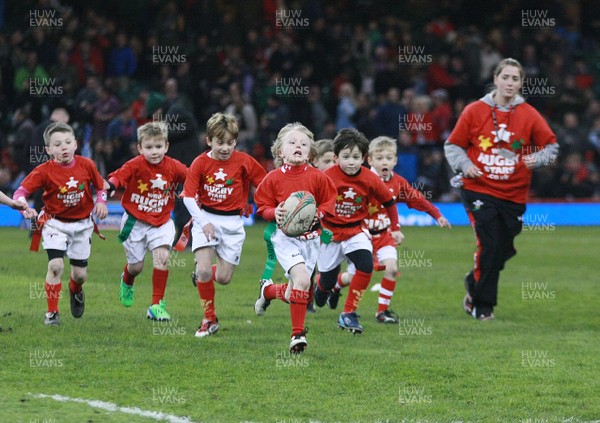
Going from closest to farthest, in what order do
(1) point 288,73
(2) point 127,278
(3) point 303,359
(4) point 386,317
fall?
1. (3) point 303,359
2. (2) point 127,278
3. (4) point 386,317
4. (1) point 288,73

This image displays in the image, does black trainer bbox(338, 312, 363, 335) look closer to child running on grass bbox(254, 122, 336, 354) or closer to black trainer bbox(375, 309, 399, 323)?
black trainer bbox(375, 309, 399, 323)

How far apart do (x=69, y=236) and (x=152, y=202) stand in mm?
894

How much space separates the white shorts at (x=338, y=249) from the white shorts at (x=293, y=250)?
1.29 m

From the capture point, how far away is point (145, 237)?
11.9 m

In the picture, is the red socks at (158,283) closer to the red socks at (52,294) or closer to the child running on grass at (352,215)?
the red socks at (52,294)

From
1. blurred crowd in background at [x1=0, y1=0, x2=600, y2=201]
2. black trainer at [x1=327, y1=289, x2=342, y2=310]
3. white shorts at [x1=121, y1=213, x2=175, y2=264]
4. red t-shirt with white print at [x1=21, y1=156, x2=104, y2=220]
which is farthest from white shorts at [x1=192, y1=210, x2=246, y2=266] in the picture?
blurred crowd in background at [x1=0, y1=0, x2=600, y2=201]

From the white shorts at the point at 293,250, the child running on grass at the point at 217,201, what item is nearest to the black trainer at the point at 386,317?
the child running on grass at the point at 217,201

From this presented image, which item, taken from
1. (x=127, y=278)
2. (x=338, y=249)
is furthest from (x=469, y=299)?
(x=127, y=278)

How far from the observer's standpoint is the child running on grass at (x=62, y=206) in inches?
444

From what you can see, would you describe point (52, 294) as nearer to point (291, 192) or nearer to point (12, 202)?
point (12, 202)

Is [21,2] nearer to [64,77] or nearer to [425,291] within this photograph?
[64,77]

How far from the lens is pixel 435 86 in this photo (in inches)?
1118

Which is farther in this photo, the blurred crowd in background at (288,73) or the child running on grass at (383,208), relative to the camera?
the blurred crowd in background at (288,73)

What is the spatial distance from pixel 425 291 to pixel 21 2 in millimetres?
17075
